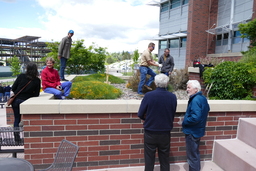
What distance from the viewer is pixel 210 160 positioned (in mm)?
3766

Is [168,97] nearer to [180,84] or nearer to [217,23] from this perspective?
[180,84]

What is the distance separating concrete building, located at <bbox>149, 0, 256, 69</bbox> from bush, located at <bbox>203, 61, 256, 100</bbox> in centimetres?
1431

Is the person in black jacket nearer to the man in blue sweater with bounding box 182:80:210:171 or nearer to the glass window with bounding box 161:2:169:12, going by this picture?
the man in blue sweater with bounding box 182:80:210:171

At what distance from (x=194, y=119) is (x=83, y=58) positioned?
28.9ft

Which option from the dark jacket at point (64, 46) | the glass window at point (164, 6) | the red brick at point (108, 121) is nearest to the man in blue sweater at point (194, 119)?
the red brick at point (108, 121)

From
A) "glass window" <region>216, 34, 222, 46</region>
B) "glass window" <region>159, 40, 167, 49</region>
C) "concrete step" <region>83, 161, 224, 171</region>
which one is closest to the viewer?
"concrete step" <region>83, 161, 224, 171</region>

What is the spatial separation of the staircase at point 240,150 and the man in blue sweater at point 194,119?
2.17 feet

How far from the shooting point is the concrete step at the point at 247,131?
10.9ft

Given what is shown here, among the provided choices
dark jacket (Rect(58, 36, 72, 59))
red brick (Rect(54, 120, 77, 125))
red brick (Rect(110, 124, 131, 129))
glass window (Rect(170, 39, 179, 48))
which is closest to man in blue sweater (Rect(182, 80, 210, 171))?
red brick (Rect(110, 124, 131, 129))

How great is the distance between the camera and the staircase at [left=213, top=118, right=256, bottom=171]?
296 cm

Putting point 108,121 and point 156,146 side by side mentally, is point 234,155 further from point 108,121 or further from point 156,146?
point 108,121

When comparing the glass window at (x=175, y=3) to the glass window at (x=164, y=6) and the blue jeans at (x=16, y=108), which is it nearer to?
the glass window at (x=164, y=6)

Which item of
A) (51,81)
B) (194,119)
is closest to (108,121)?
(194,119)

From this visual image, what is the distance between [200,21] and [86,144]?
80.9 ft
